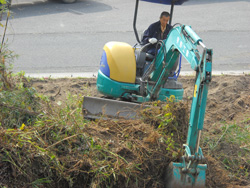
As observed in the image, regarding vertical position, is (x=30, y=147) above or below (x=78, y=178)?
above

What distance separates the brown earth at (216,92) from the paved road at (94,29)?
0.85 meters

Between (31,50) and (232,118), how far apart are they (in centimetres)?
559

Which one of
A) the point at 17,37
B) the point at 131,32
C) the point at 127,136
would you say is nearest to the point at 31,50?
the point at 17,37

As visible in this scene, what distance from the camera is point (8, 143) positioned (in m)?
4.39

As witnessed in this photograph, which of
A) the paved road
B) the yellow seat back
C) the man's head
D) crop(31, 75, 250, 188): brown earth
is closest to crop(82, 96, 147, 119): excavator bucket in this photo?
the yellow seat back

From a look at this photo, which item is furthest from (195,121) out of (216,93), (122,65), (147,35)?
(216,93)

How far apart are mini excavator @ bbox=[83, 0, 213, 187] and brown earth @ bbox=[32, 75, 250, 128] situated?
3.29 ft

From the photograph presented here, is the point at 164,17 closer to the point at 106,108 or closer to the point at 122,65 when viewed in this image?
the point at 122,65

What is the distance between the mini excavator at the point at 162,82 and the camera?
438cm

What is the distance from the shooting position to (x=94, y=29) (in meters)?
12.2

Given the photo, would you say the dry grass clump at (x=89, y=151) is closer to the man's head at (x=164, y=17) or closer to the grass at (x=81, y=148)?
the grass at (x=81, y=148)

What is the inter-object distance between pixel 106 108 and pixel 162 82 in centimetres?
95

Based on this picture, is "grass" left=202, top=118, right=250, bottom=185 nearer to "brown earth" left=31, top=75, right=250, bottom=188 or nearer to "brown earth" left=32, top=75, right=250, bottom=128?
"brown earth" left=31, top=75, right=250, bottom=188

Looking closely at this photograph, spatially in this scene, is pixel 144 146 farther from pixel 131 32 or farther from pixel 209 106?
pixel 131 32
